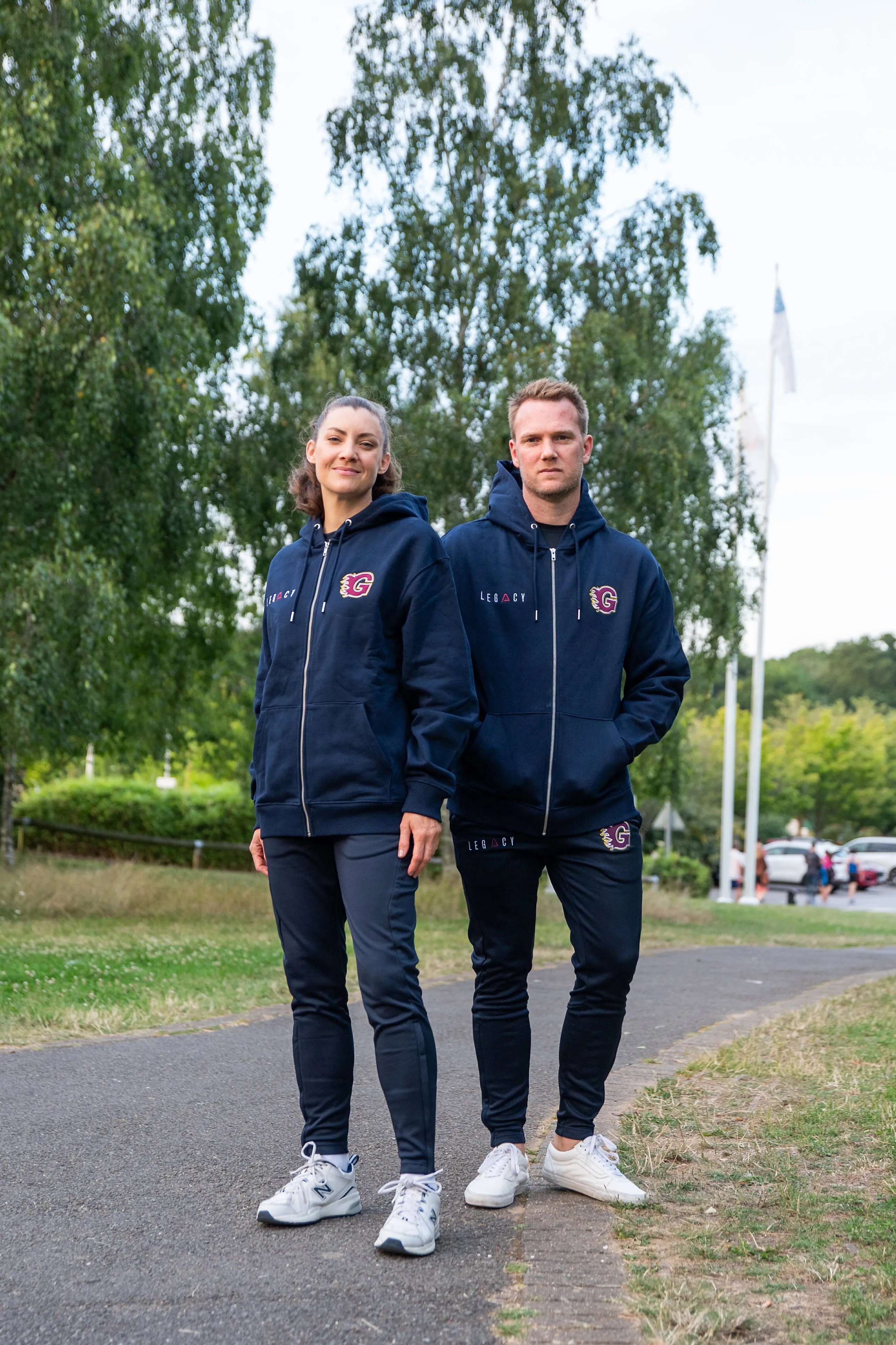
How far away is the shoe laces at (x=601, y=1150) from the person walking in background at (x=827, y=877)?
3674 cm

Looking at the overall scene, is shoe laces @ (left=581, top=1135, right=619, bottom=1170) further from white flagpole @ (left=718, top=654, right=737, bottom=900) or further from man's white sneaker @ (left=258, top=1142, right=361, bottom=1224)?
white flagpole @ (left=718, top=654, right=737, bottom=900)

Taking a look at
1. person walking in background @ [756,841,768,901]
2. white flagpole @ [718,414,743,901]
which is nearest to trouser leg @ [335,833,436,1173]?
white flagpole @ [718,414,743,901]

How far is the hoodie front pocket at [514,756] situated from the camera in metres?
3.74

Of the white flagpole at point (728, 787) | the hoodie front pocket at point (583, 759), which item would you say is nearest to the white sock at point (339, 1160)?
the hoodie front pocket at point (583, 759)

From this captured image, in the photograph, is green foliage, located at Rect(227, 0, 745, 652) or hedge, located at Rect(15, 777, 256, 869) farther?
hedge, located at Rect(15, 777, 256, 869)

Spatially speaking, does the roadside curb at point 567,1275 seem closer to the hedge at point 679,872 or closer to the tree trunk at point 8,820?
the tree trunk at point 8,820

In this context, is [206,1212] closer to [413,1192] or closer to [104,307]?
[413,1192]

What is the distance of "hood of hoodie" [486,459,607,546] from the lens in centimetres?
402

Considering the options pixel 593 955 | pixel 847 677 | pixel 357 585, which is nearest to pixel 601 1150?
pixel 593 955

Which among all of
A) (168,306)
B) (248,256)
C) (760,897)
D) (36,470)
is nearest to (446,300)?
(248,256)

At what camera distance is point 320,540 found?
378 centimetres

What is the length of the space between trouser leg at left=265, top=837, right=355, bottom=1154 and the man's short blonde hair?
4.66ft

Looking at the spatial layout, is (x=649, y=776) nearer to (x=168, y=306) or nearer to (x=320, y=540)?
(x=168, y=306)

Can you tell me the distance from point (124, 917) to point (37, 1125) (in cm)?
1115
